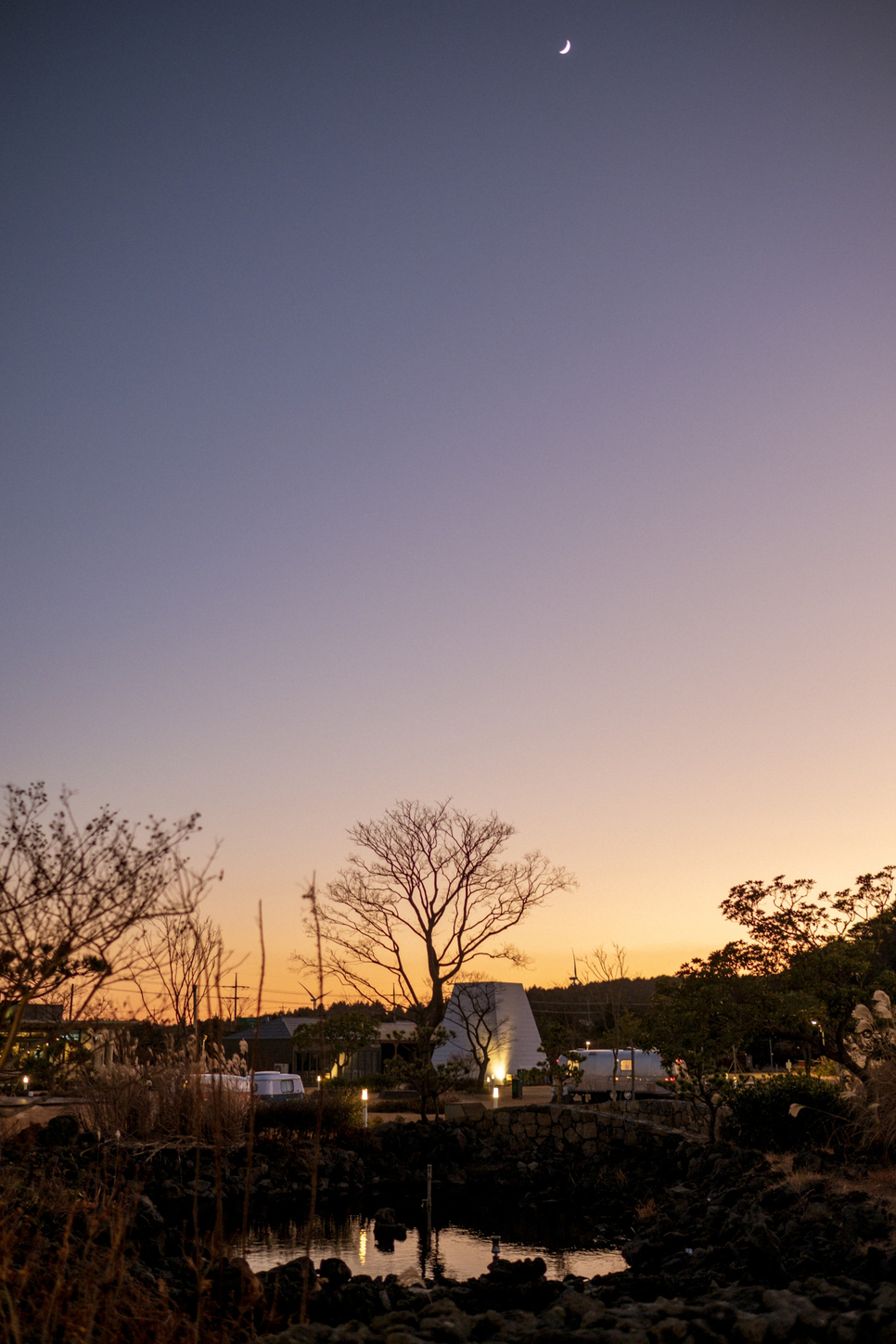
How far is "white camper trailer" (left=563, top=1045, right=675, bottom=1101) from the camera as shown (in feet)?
103

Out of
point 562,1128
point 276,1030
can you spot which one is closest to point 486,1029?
point 562,1128

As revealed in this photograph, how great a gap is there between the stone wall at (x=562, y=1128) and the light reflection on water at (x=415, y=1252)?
6309 millimetres

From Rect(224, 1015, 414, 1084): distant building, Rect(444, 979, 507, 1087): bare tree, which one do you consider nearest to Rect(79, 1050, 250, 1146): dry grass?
Rect(444, 979, 507, 1087): bare tree

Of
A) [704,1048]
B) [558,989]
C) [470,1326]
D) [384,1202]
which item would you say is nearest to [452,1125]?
[384,1202]

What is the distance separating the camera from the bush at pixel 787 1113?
15.2m

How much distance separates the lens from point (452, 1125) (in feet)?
83.8

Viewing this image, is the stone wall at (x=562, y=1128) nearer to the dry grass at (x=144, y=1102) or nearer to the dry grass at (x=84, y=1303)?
the dry grass at (x=144, y=1102)

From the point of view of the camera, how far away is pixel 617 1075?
3375 cm

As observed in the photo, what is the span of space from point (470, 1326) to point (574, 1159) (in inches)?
711

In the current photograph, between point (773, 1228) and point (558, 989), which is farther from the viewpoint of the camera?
point (558, 989)

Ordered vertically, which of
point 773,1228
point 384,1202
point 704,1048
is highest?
point 704,1048

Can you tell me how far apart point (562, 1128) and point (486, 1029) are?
12205mm

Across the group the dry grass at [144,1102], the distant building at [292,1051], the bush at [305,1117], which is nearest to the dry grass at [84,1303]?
the dry grass at [144,1102]

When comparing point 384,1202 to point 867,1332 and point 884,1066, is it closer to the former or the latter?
point 884,1066
